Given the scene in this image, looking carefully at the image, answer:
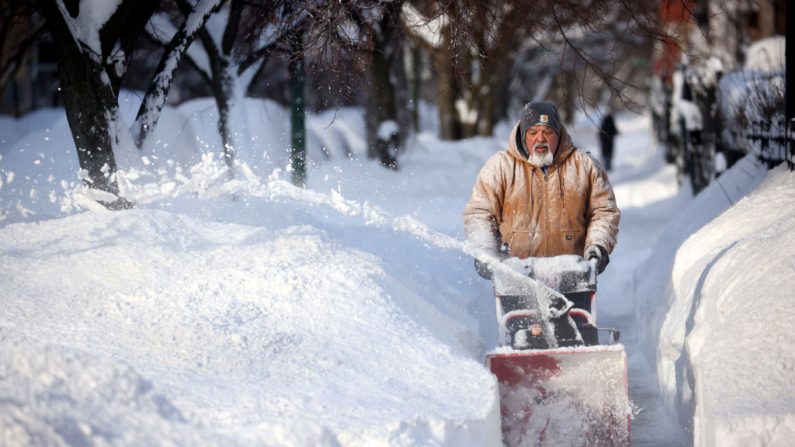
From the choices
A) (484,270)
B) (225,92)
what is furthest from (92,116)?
(225,92)

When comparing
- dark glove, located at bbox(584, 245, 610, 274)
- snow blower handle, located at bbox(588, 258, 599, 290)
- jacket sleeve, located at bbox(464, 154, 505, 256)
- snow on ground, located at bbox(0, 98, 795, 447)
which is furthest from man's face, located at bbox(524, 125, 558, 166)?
snow on ground, located at bbox(0, 98, 795, 447)

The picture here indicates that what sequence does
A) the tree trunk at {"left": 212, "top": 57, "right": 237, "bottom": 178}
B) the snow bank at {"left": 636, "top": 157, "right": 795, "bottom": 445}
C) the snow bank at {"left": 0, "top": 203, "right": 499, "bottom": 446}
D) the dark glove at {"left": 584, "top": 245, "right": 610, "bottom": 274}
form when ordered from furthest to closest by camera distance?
1. the tree trunk at {"left": 212, "top": 57, "right": 237, "bottom": 178}
2. the dark glove at {"left": 584, "top": 245, "right": 610, "bottom": 274}
3. the snow bank at {"left": 636, "top": 157, "right": 795, "bottom": 445}
4. the snow bank at {"left": 0, "top": 203, "right": 499, "bottom": 446}

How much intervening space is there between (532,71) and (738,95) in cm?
3752

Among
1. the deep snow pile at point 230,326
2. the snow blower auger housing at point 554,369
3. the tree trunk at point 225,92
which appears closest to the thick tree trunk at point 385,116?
the tree trunk at point 225,92

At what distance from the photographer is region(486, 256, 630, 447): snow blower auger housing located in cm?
559

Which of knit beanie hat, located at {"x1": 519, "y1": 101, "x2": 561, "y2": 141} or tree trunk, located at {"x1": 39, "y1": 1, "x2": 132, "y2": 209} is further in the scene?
tree trunk, located at {"x1": 39, "y1": 1, "x2": 132, "y2": 209}

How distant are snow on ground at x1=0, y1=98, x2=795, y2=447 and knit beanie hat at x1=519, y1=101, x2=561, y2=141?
1300mm

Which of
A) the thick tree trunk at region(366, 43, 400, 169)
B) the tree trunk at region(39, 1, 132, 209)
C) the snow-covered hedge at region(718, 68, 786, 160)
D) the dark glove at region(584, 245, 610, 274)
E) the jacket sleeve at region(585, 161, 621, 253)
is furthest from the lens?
the thick tree trunk at region(366, 43, 400, 169)

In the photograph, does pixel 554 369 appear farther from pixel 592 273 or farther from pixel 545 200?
pixel 545 200

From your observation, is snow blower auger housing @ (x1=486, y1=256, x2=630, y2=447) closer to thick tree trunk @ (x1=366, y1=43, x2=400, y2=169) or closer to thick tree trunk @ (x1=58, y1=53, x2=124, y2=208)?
thick tree trunk @ (x1=58, y1=53, x2=124, y2=208)

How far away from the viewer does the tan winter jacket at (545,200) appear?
626 cm

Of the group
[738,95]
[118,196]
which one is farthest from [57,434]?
→ [738,95]

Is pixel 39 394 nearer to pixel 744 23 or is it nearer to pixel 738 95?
pixel 738 95

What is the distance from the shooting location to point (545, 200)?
628 cm
